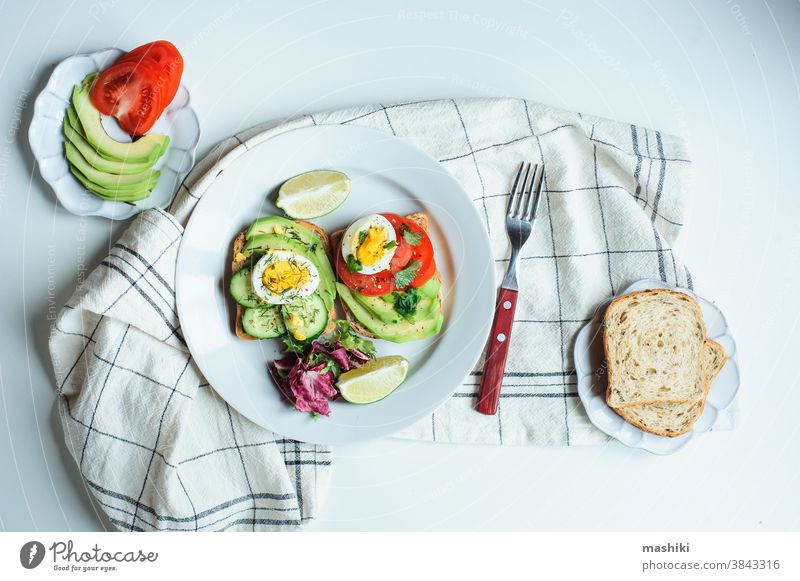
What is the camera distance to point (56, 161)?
77.7 inches

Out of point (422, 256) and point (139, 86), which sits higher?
point (139, 86)

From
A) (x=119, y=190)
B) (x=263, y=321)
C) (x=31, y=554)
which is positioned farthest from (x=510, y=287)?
(x=31, y=554)

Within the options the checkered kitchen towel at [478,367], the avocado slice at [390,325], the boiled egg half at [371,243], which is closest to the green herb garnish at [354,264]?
the boiled egg half at [371,243]

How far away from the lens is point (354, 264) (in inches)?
75.9

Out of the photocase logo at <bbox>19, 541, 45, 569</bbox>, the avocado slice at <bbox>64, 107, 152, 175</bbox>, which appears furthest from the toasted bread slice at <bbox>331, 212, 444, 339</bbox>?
the photocase logo at <bbox>19, 541, 45, 569</bbox>

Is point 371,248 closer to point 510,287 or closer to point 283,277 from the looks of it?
point 283,277

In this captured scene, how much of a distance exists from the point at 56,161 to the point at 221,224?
0.54m

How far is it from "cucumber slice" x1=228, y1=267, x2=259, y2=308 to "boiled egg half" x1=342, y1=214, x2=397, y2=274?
32 cm

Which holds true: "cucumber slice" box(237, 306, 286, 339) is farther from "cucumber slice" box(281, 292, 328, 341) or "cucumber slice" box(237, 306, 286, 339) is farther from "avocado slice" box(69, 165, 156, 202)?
"avocado slice" box(69, 165, 156, 202)

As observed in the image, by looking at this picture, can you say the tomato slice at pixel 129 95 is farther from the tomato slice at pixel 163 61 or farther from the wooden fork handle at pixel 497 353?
the wooden fork handle at pixel 497 353

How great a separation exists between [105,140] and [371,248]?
2.96ft

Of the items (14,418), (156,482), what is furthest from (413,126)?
(14,418)

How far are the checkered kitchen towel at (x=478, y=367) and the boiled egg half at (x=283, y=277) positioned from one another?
305mm

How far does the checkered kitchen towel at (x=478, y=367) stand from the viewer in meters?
1.97
